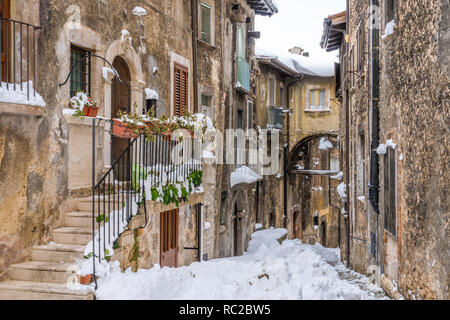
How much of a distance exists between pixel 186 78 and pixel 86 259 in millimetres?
7111

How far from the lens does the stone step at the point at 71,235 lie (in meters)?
7.36

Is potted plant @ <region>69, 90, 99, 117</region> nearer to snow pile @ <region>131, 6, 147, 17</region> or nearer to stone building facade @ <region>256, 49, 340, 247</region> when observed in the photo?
snow pile @ <region>131, 6, 147, 17</region>

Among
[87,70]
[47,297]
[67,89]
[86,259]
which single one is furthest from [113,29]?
[47,297]

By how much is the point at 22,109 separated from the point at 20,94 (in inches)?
8.4

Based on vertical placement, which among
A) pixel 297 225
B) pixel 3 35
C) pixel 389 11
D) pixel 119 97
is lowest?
pixel 297 225

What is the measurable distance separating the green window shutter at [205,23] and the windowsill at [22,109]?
8.08 m

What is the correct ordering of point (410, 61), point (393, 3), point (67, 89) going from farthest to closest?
1. point (393, 3)
2. point (67, 89)
3. point (410, 61)

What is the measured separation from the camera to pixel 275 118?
2559 centimetres

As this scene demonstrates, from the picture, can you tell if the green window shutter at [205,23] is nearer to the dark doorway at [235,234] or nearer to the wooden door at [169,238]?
the wooden door at [169,238]

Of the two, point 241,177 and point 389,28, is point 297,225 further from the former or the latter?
point 389,28

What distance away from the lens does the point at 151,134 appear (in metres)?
8.31

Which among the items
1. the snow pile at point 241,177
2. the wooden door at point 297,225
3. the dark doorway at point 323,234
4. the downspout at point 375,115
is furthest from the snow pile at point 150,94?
the dark doorway at point 323,234

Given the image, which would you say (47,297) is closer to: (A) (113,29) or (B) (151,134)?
(B) (151,134)

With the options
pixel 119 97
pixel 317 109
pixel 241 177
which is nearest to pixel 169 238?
pixel 119 97
